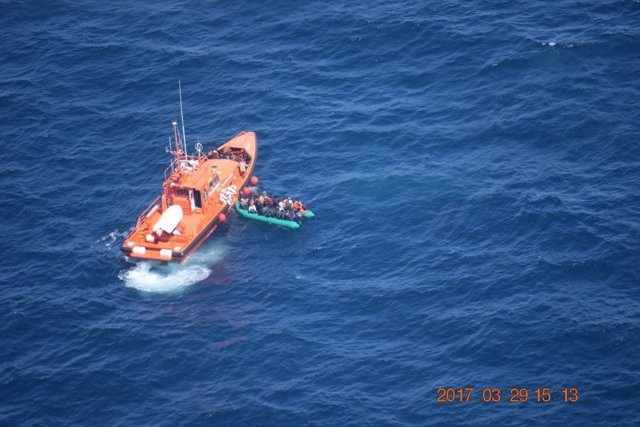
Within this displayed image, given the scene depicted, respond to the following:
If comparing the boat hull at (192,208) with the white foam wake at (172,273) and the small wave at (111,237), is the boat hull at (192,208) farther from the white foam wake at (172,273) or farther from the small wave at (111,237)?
the small wave at (111,237)

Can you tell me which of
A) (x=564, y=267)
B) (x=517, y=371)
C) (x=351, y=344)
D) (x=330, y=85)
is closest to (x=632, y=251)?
(x=564, y=267)

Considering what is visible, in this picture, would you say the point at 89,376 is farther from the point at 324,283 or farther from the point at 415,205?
the point at 415,205

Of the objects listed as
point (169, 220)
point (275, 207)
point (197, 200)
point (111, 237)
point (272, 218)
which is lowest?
point (272, 218)

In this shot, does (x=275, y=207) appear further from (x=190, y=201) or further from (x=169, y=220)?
(x=169, y=220)

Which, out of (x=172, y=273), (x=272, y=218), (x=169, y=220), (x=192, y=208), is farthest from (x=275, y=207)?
(x=172, y=273)

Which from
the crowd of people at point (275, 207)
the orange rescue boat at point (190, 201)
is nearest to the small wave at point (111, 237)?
the orange rescue boat at point (190, 201)
